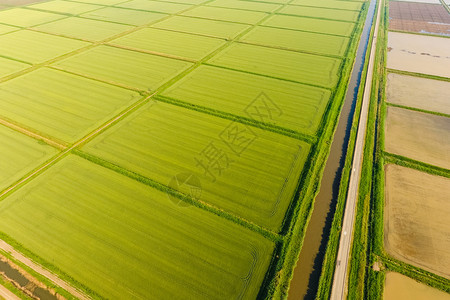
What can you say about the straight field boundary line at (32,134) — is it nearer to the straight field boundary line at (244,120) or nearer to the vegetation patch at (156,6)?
the straight field boundary line at (244,120)

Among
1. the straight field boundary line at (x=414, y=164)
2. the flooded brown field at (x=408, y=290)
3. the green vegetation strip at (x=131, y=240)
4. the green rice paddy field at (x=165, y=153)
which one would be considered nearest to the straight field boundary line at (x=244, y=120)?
the green rice paddy field at (x=165, y=153)

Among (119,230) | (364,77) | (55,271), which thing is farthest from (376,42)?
(55,271)

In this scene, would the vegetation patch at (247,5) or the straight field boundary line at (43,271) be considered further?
the vegetation patch at (247,5)

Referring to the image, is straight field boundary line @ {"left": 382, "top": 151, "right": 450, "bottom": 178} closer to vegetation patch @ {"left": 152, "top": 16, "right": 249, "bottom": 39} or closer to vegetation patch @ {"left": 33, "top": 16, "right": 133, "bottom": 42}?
vegetation patch @ {"left": 152, "top": 16, "right": 249, "bottom": 39}

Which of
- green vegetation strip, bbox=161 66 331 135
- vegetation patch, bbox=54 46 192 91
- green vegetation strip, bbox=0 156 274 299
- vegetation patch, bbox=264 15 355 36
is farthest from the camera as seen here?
vegetation patch, bbox=264 15 355 36

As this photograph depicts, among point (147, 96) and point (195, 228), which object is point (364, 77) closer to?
point (147, 96)

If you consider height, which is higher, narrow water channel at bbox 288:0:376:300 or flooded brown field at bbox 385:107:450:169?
flooded brown field at bbox 385:107:450:169

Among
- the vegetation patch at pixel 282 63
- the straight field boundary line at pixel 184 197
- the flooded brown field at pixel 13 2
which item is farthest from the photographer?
the flooded brown field at pixel 13 2

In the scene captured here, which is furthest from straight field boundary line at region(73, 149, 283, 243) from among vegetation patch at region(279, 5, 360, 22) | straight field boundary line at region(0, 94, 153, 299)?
vegetation patch at region(279, 5, 360, 22)
